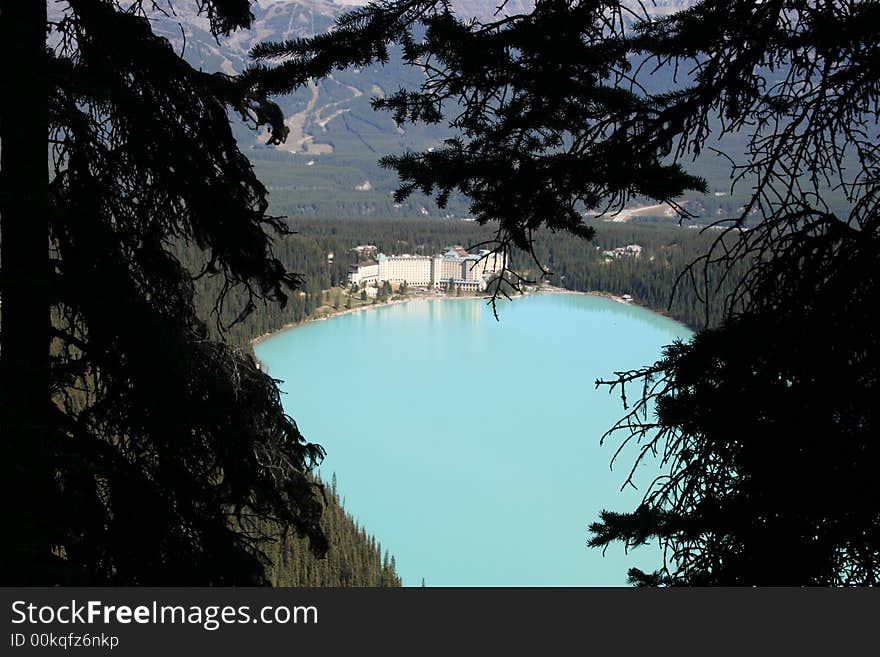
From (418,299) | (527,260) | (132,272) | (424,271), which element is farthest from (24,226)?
(527,260)

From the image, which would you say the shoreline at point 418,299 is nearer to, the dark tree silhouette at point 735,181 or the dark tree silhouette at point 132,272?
the dark tree silhouette at point 132,272

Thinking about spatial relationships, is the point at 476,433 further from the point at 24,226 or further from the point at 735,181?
the point at 735,181

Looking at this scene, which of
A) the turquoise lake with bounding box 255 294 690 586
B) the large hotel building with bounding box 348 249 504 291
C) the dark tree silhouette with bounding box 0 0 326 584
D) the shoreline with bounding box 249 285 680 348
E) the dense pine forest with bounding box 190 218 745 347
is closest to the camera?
the dark tree silhouette with bounding box 0 0 326 584

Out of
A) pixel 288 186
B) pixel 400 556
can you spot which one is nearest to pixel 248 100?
pixel 400 556

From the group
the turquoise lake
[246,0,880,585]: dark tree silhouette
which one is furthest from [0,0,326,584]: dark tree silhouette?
the turquoise lake

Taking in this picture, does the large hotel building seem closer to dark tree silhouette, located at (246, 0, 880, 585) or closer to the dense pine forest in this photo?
the dense pine forest

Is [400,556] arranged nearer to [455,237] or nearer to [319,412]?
[319,412]
